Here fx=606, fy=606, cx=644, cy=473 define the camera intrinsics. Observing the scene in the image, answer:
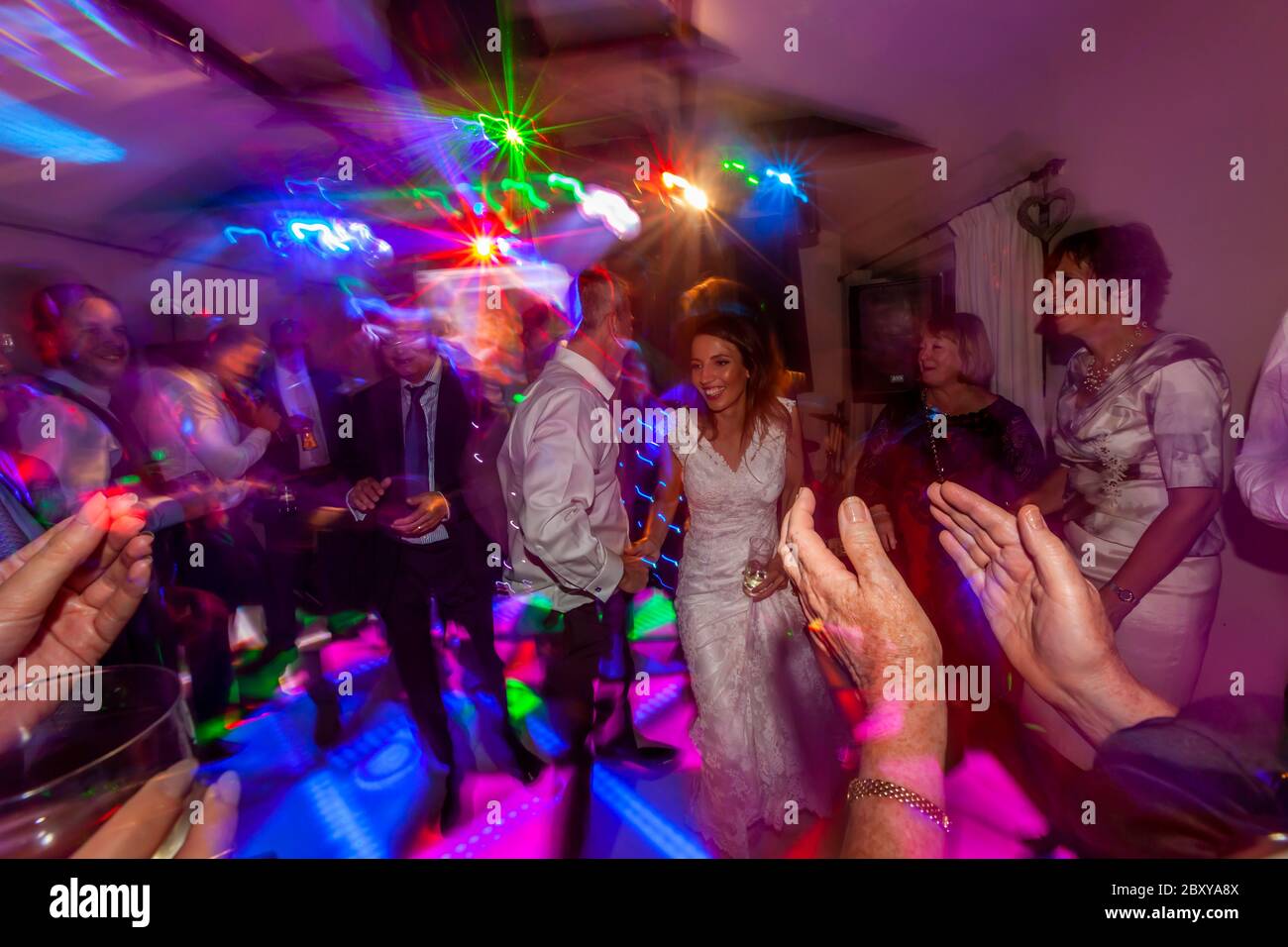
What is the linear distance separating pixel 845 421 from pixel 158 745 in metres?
1.68

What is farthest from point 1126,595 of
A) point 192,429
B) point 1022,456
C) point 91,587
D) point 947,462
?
point 192,429

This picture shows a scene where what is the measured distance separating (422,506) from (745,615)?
96 cm

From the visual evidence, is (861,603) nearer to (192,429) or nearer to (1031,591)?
(1031,591)

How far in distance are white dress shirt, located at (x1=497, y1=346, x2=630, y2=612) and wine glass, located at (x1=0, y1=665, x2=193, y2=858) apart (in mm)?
871

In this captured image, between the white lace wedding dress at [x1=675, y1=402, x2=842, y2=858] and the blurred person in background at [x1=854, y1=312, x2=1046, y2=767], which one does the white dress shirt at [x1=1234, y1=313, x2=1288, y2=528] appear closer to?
the blurred person in background at [x1=854, y1=312, x2=1046, y2=767]

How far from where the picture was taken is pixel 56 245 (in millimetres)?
1846

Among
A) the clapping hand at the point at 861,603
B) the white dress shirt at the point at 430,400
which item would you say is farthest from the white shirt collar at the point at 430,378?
the clapping hand at the point at 861,603

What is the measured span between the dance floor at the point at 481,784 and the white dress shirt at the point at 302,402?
56 cm

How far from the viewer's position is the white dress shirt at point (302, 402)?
6.30 feet

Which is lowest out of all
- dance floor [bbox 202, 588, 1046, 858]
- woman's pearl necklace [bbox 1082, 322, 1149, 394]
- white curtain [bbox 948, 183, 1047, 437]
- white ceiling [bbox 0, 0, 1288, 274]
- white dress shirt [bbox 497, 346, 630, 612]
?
dance floor [bbox 202, 588, 1046, 858]

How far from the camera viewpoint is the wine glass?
57 centimetres

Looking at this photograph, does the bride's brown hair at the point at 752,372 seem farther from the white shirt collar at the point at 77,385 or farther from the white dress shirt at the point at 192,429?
the white shirt collar at the point at 77,385

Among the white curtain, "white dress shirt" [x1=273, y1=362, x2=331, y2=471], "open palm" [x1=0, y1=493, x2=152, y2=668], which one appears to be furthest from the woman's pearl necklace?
"white dress shirt" [x1=273, y1=362, x2=331, y2=471]
